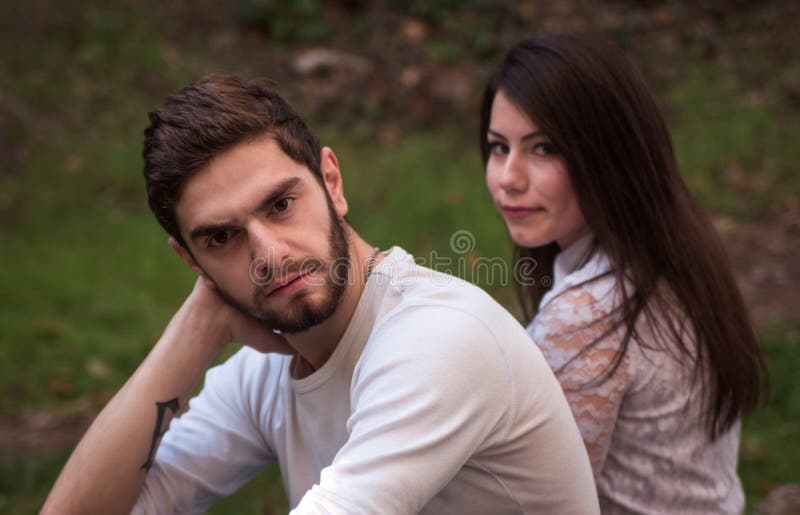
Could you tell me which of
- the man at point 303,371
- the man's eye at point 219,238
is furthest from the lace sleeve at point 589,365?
the man's eye at point 219,238

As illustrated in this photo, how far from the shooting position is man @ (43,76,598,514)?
1896 mm

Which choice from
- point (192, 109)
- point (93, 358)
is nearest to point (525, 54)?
point (192, 109)

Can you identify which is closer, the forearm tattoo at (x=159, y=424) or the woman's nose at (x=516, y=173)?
the forearm tattoo at (x=159, y=424)

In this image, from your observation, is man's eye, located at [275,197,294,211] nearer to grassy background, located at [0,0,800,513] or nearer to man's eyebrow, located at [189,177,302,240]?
man's eyebrow, located at [189,177,302,240]

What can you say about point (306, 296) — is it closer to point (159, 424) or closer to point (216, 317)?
point (216, 317)

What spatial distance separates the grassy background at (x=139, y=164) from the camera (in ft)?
17.3

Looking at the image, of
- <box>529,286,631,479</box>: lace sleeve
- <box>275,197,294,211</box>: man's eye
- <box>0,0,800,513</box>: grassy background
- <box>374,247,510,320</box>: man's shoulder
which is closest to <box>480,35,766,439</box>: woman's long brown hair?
<box>529,286,631,479</box>: lace sleeve

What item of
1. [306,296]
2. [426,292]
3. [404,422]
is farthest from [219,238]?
[404,422]

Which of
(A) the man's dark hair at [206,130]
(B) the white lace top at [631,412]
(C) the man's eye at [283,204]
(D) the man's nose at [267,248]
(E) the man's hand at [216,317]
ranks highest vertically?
(A) the man's dark hair at [206,130]

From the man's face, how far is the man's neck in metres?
0.04

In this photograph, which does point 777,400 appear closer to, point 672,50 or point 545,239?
point 545,239

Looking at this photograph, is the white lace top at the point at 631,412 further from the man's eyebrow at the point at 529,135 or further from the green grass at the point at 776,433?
the green grass at the point at 776,433

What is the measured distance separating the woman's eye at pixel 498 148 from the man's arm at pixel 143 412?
1.22 m

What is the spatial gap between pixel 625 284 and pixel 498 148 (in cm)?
84
